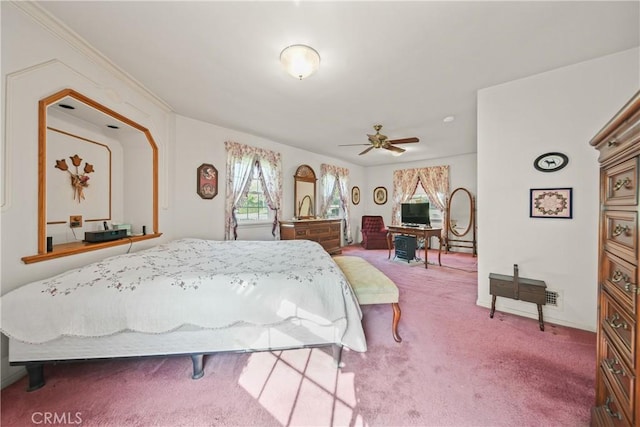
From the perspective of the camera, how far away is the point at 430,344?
6.70 feet

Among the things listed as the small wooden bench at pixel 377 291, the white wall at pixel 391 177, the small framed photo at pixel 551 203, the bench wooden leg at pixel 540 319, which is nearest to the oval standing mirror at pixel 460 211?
the white wall at pixel 391 177

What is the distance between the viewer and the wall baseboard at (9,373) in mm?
1536

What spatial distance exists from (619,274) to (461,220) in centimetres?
A: 569

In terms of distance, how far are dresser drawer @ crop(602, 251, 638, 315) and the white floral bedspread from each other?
4.43 ft

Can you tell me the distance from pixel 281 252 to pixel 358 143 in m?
3.38

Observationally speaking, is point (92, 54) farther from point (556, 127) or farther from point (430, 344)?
point (556, 127)

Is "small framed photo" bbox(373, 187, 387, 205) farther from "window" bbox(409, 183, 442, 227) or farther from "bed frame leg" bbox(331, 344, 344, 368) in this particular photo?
"bed frame leg" bbox(331, 344, 344, 368)

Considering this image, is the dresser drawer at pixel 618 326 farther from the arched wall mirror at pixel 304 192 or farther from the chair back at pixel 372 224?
the chair back at pixel 372 224

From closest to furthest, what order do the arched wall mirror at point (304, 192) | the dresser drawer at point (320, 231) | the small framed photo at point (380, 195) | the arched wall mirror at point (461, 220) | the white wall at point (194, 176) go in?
the white wall at point (194, 176)
the dresser drawer at point (320, 231)
the arched wall mirror at point (304, 192)
the arched wall mirror at point (461, 220)
the small framed photo at point (380, 195)

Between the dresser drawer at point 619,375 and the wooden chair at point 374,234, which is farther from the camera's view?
the wooden chair at point 374,234

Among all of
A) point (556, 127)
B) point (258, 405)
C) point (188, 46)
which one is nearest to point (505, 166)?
point (556, 127)

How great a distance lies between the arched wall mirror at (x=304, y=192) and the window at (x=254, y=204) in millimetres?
825

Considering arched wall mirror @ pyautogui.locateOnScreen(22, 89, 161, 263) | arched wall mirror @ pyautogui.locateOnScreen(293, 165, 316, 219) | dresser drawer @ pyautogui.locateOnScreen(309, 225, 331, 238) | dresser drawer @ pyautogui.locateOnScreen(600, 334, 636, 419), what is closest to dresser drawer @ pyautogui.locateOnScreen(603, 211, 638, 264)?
dresser drawer @ pyautogui.locateOnScreen(600, 334, 636, 419)

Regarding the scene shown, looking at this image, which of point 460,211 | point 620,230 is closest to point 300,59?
point 620,230
